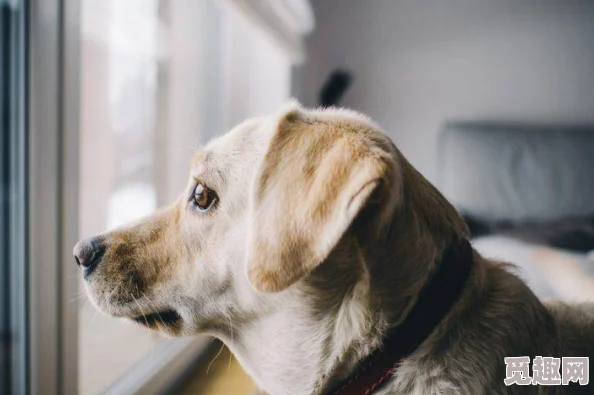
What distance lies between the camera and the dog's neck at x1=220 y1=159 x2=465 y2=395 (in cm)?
70

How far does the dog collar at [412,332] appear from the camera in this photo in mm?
711

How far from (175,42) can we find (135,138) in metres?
0.44

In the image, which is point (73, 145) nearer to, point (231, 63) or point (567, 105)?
point (231, 63)

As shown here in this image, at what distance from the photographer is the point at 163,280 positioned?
2.76 ft

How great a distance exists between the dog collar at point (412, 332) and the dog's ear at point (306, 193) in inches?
7.7

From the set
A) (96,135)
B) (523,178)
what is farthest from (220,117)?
(523,178)

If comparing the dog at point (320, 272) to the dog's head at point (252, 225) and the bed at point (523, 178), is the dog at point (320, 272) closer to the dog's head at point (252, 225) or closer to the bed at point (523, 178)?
the dog's head at point (252, 225)

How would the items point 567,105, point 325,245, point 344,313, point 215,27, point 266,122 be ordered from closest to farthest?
point 325,245 < point 344,313 < point 266,122 < point 215,27 < point 567,105

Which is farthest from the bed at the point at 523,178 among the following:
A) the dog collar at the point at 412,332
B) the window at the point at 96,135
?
the dog collar at the point at 412,332


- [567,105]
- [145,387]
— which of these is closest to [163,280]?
[145,387]

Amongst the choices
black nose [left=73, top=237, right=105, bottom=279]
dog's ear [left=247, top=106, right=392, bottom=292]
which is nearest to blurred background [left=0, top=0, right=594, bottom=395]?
black nose [left=73, top=237, right=105, bottom=279]

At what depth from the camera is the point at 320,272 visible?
744mm

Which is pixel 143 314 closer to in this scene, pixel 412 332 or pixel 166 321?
pixel 166 321

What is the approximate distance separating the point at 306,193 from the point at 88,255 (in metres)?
0.43
